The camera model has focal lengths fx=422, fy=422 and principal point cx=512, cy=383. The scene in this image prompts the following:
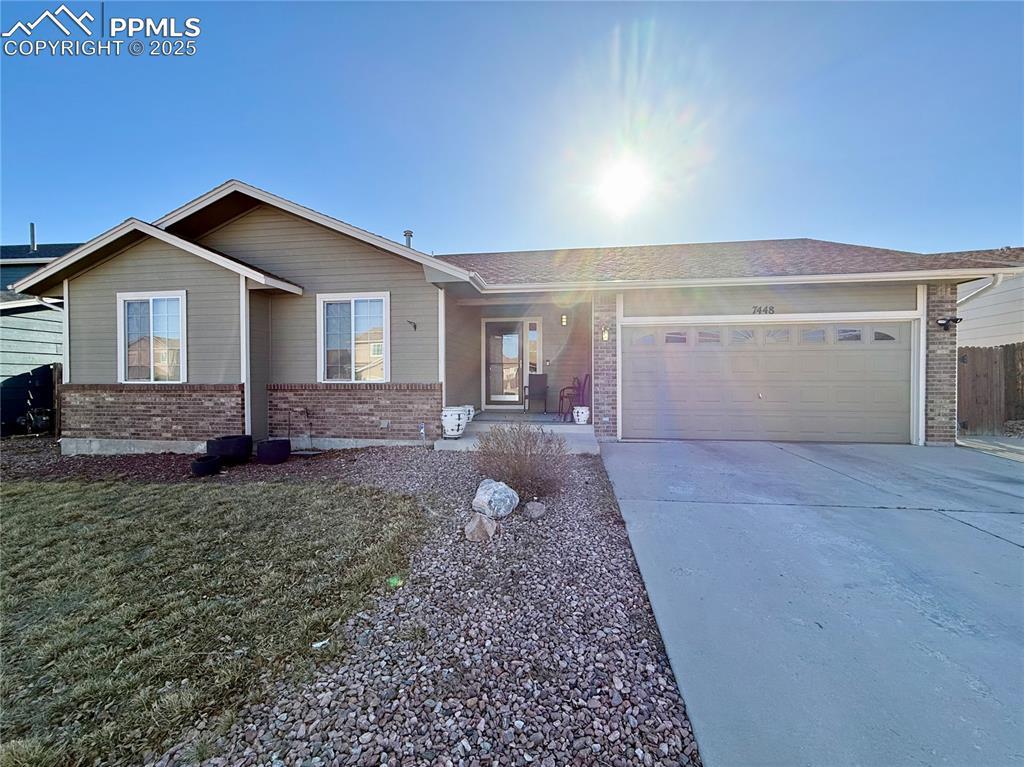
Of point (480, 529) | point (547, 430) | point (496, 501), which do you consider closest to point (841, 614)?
point (480, 529)

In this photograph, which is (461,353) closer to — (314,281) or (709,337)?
(314,281)

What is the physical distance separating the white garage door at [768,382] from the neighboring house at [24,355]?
43.2 ft

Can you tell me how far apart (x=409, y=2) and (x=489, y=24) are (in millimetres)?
1364

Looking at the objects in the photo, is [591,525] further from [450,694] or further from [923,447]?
[923,447]

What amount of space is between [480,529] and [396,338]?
15.9 ft

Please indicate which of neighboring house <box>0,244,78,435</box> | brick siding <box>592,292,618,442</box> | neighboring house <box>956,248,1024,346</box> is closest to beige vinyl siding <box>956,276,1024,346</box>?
neighboring house <box>956,248,1024,346</box>

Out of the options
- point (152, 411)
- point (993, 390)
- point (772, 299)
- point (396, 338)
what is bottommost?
point (152, 411)

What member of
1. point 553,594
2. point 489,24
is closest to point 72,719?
point 553,594

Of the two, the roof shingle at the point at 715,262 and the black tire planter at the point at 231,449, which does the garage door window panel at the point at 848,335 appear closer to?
the roof shingle at the point at 715,262

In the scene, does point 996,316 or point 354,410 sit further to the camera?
point 996,316

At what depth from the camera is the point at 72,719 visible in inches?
75.6

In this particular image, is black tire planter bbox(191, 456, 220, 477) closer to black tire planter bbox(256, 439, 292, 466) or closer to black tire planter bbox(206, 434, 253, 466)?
black tire planter bbox(206, 434, 253, 466)

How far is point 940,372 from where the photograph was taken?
752cm

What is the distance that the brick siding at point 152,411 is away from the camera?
7449 mm
